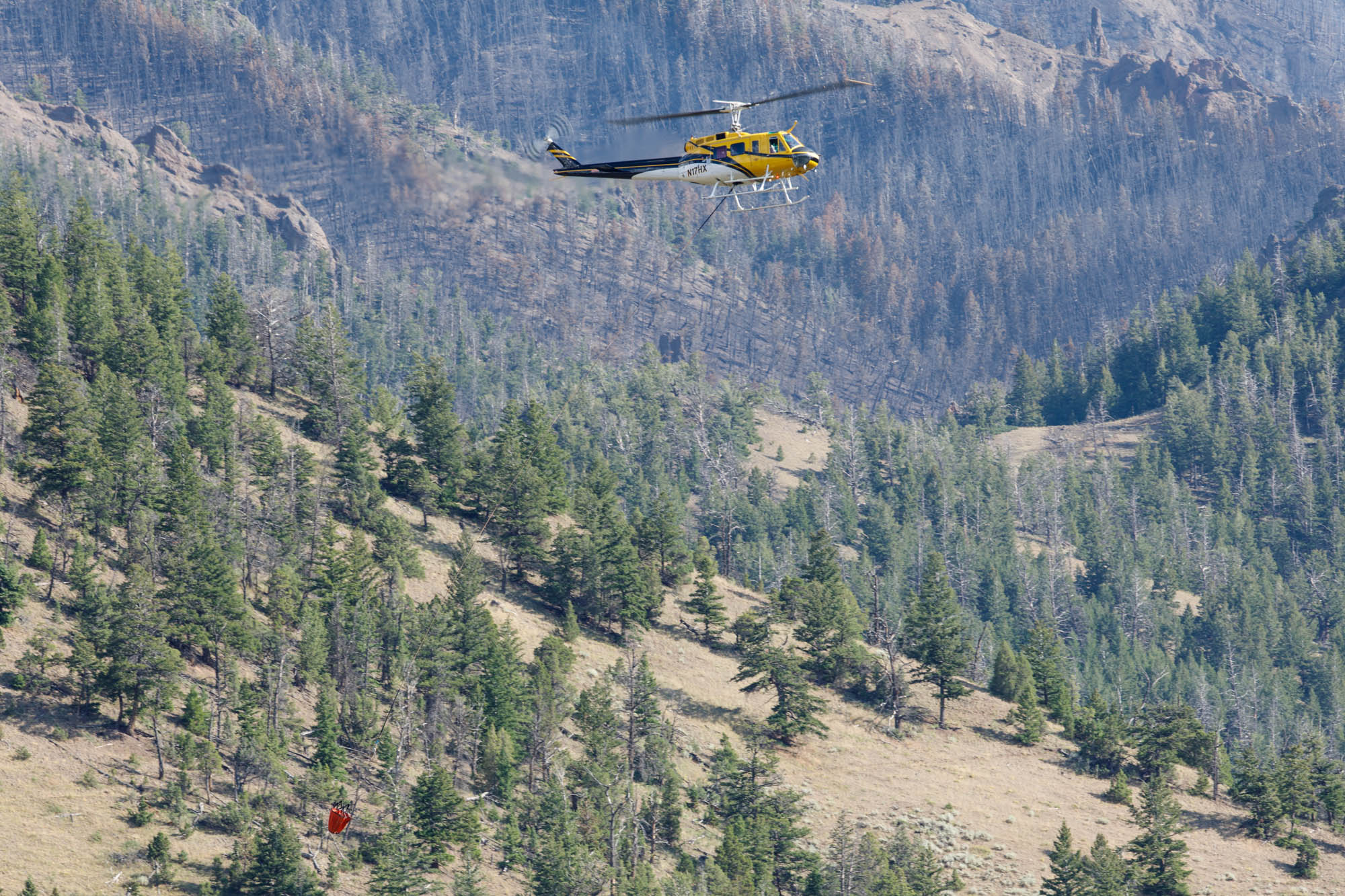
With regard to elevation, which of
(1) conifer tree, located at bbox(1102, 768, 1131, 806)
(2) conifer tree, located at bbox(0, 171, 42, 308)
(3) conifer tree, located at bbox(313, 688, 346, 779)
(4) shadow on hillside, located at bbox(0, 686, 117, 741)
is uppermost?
(2) conifer tree, located at bbox(0, 171, 42, 308)

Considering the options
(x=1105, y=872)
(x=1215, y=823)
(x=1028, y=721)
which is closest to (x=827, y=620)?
(x=1028, y=721)

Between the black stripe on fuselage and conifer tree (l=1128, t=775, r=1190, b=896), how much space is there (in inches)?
1777

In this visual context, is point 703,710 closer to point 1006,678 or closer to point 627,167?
point 1006,678

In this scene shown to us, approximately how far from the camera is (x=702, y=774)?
93812mm

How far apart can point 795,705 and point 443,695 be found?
2364cm

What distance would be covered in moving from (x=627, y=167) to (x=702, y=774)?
40082 millimetres

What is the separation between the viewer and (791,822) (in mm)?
85625

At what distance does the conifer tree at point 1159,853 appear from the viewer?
8269 cm

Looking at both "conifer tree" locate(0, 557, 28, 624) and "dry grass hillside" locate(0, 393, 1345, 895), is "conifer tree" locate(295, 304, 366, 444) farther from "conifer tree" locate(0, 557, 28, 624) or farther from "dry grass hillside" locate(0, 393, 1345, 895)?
"conifer tree" locate(0, 557, 28, 624)

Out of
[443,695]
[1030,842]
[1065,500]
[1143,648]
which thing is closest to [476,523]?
[443,695]

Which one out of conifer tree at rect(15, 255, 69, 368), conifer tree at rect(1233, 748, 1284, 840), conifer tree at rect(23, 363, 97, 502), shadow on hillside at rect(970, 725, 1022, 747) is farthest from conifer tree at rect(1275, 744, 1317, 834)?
conifer tree at rect(15, 255, 69, 368)

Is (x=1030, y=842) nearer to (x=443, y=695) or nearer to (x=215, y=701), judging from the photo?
(x=443, y=695)

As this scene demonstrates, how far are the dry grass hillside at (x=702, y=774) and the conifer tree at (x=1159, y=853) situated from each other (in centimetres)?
354

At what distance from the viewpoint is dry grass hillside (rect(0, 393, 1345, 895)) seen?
70.8 metres
